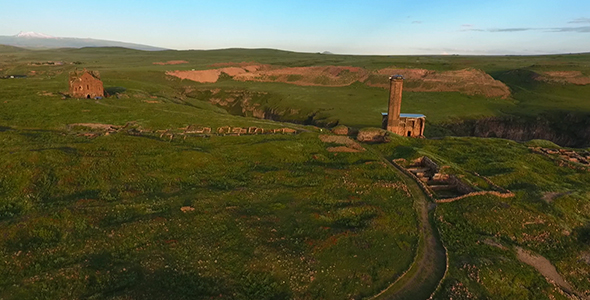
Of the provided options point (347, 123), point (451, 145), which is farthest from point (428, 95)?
point (451, 145)

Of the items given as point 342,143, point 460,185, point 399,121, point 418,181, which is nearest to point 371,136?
point 342,143

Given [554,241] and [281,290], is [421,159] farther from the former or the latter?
[281,290]

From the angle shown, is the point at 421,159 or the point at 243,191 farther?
the point at 421,159

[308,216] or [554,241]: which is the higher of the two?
[308,216]

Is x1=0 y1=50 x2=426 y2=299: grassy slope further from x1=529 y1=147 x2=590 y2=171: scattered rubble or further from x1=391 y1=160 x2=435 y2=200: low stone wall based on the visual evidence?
x1=529 y1=147 x2=590 y2=171: scattered rubble

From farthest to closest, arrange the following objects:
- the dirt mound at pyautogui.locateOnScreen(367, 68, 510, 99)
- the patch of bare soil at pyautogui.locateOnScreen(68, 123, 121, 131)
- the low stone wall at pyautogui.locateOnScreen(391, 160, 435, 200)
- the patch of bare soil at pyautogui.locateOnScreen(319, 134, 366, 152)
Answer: the dirt mound at pyautogui.locateOnScreen(367, 68, 510, 99)
the patch of bare soil at pyautogui.locateOnScreen(68, 123, 121, 131)
the patch of bare soil at pyautogui.locateOnScreen(319, 134, 366, 152)
the low stone wall at pyautogui.locateOnScreen(391, 160, 435, 200)

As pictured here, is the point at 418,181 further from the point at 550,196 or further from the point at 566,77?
the point at 566,77

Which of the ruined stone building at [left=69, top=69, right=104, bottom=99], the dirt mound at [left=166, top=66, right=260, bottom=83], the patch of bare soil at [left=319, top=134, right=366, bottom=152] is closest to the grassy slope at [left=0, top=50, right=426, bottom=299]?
the patch of bare soil at [left=319, top=134, right=366, bottom=152]

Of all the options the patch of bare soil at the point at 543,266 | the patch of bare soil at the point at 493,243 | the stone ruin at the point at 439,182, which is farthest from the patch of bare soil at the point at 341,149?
the patch of bare soil at the point at 543,266
